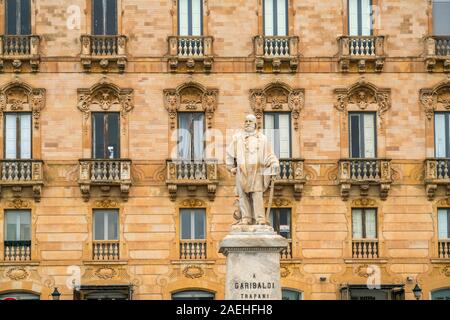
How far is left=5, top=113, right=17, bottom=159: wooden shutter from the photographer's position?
62.0m

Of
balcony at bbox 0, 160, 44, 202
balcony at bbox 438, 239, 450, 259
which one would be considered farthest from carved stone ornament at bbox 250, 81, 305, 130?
balcony at bbox 0, 160, 44, 202

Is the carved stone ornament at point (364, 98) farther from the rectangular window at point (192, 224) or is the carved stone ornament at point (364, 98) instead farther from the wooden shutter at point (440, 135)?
the rectangular window at point (192, 224)

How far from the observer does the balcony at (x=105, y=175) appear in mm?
61406

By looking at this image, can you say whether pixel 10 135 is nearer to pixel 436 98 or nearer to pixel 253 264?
pixel 436 98

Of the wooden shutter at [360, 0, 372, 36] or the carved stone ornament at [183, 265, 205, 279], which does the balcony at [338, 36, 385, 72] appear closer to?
the wooden shutter at [360, 0, 372, 36]

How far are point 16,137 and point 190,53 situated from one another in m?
7.61

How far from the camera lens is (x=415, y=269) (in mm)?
62094

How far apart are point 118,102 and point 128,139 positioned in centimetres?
153

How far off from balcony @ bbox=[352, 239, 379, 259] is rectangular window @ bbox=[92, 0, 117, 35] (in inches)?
502

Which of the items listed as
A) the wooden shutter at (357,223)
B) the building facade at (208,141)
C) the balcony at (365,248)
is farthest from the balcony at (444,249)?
the wooden shutter at (357,223)

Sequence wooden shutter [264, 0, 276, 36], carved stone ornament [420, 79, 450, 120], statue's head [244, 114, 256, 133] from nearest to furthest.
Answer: statue's head [244, 114, 256, 133]
carved stone ornament [420, 79, 450, 120]
wooden shutter [264, 0, 276, 36]

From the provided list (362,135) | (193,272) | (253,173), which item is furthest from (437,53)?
(253,173)

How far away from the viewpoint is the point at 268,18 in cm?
6331
